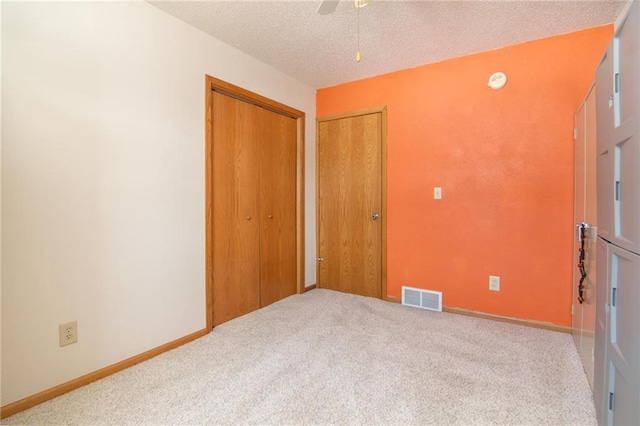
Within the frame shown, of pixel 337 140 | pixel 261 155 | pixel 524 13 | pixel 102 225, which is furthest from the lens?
pixel 337 140

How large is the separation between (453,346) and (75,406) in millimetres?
2254

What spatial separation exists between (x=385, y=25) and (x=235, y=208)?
1.85 m

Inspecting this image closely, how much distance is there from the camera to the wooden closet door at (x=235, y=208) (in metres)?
2.56

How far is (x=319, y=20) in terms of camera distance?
2162 mm

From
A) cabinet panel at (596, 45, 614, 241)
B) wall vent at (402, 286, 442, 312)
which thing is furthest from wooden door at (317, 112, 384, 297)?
cabinet panel at (596, 45, 614, 241)

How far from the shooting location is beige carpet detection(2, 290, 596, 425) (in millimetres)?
1479

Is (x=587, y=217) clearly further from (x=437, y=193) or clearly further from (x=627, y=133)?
(x=437, y=193)

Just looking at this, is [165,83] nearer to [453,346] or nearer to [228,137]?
[228,137]

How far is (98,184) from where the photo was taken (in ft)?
5.88

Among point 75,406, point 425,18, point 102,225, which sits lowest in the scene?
point 75,406

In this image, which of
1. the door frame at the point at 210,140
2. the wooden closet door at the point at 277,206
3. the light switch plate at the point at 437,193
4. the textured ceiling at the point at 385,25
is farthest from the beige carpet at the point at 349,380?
the textured ceiling at the point at 385,25

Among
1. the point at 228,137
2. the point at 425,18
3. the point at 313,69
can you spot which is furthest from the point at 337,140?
the point at 425,18

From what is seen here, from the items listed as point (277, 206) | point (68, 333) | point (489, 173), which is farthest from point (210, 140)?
point (489, 173)

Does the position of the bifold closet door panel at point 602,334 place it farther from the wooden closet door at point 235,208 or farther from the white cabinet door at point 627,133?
the wooden closet door at point 235,208
